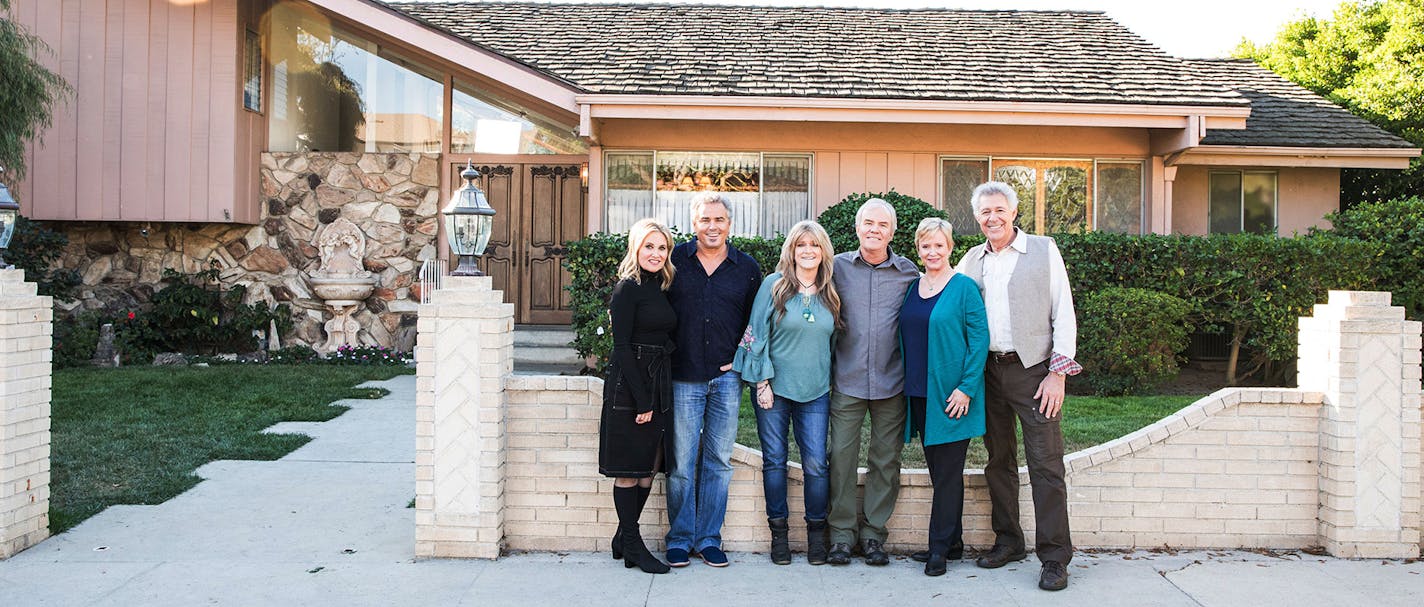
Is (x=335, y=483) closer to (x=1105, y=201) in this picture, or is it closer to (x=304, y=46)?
(x=304, y=46)

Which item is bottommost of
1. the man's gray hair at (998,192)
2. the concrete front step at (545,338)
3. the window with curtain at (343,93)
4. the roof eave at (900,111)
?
the concrete front step at (545,338)

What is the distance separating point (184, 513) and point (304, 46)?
29.2ft

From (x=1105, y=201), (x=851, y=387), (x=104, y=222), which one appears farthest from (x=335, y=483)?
(x=1105, y=201)

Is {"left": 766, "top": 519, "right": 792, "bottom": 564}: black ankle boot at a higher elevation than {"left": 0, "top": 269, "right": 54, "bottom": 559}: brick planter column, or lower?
lower

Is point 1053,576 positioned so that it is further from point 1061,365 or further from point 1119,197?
point 1119,197

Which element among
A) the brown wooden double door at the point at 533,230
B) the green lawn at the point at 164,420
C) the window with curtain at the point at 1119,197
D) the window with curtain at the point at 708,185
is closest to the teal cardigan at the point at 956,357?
the green lawn at the point at 164,420

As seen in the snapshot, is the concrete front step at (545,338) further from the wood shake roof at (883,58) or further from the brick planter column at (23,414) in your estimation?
the brick planter column at (23,414)

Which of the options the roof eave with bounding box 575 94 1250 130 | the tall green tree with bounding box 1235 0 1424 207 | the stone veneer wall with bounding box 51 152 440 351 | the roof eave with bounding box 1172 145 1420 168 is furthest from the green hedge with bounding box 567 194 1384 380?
the tall green tree with bounding box 1235 0 1424 207

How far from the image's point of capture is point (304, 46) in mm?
12914

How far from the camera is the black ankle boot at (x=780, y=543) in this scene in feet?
15.8

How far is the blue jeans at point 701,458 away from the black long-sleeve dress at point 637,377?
0.11 m

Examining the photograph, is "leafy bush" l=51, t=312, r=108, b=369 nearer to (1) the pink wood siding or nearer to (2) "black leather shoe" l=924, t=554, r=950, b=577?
(1) the pink wood siding

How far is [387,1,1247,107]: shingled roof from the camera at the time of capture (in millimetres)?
11156

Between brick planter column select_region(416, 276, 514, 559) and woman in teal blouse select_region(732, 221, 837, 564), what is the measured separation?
1.20 m
